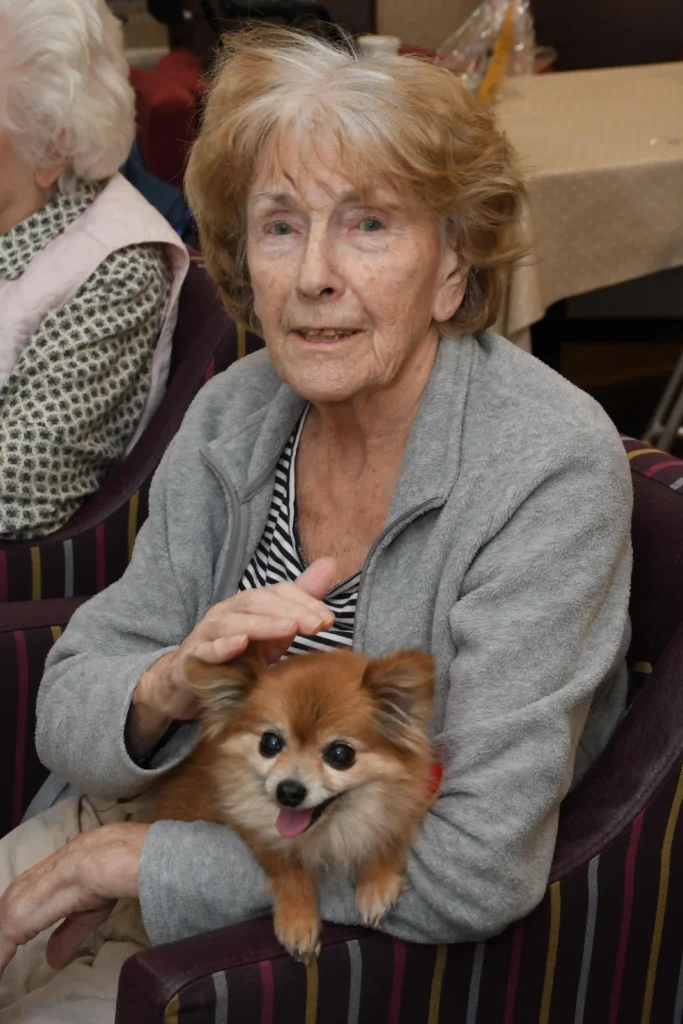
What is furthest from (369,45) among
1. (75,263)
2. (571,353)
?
(571,353)

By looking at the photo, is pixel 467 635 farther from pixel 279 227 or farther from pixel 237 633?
pixel 279 227

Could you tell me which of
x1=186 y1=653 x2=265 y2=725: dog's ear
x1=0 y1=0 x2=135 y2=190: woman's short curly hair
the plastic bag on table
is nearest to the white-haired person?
x1=0 y1=0 x2=135 y2=190: woman's short curly hair

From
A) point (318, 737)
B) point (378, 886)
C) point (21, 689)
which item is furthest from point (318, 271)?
point (21, 689)

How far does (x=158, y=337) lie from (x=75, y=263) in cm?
20

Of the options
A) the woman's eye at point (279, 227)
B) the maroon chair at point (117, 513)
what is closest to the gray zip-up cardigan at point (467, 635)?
the woman's eye at point (279, 227)

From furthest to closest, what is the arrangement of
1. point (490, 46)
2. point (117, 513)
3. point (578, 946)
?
1. point (490, 46)
2. point (117, 513)
3. point (578, 946)

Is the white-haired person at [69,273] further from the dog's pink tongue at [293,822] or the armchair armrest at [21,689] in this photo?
the dog's pink tongue at [293,822]

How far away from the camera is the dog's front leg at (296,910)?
1.22m

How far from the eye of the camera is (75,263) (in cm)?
220

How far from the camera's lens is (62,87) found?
7.25 feet

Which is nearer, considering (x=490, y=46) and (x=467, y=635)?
(x=467, y=635)

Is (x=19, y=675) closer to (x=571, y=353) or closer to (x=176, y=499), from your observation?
(x=176, y=499)

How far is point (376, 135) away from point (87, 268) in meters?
0.93

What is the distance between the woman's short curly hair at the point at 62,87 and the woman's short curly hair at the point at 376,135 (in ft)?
2.22
